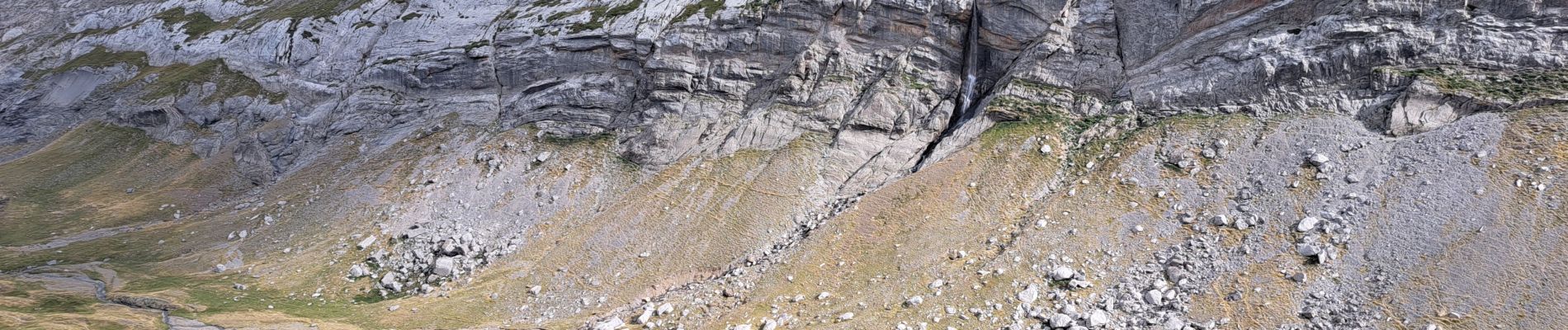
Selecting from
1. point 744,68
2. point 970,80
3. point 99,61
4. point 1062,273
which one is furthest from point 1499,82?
point 99,61

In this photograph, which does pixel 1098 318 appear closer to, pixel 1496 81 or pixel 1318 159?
pixel 1318 159

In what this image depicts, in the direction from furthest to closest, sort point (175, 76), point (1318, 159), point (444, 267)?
point (175, 76)
point (444, 267)
point (1318, 159)

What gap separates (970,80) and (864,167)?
6.60m

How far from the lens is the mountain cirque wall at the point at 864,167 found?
834 inches

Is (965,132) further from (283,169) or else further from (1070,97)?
(283,169)

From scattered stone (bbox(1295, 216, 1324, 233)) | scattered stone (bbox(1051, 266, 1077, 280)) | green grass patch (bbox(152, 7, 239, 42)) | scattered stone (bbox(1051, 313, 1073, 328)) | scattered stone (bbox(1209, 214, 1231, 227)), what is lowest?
scattered stone (bbox(1051, 313, 1073, 328))

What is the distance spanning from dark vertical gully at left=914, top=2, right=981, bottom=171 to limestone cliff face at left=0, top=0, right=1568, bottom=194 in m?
0.28

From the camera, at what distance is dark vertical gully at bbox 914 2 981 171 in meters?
32.4

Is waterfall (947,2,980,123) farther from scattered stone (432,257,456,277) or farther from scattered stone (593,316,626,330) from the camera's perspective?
scattered stone (432,257,456,277)

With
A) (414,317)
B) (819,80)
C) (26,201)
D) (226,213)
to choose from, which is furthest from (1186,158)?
(26,201)

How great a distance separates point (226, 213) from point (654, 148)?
21.5 meters

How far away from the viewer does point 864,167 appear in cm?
3097

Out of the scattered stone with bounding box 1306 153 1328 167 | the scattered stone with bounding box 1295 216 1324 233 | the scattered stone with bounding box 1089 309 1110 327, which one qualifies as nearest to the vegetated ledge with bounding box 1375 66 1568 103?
the scattered stone with bounding box 1306 153 1328 167

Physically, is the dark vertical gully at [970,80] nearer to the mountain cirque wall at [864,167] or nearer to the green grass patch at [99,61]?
the mountain cirque wall at [864,167]
